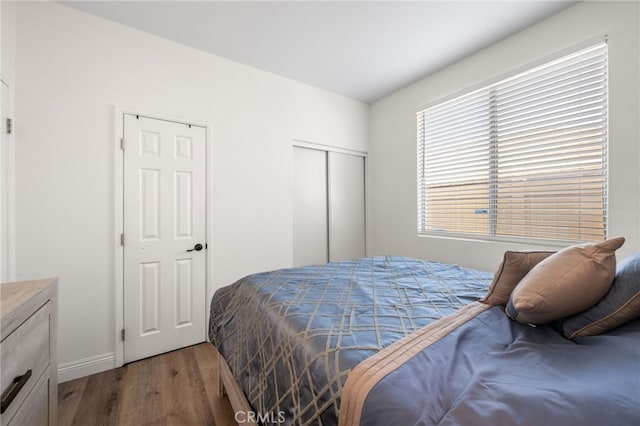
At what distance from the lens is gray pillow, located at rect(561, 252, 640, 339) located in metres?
0.80

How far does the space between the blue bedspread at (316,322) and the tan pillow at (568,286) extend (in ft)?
1.00

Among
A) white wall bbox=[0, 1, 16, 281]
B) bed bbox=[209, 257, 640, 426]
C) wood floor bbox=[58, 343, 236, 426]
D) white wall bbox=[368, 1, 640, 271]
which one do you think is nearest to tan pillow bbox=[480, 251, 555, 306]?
bed bbox=[209, 257, 640, 426]

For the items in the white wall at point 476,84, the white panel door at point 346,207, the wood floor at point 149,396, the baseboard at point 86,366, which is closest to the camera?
the wood floor at point 149,396

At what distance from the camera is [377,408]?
607mm

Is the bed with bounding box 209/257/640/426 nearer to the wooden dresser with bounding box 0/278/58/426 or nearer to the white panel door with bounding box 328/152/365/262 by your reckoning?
the wooden dresser with bounding box 0/278/58/426

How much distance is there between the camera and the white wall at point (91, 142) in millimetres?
1820

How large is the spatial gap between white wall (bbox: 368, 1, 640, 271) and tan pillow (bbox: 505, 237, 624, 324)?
4.63ft

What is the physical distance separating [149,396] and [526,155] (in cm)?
344

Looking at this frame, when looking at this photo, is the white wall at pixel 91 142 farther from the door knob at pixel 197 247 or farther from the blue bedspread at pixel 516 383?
the blue bedspread at pixel 516 383

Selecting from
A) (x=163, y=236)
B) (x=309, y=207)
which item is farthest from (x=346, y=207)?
(x=163, y=236)

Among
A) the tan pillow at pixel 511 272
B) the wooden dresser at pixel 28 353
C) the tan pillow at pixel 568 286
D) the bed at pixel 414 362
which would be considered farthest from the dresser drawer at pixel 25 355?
the tan pillow at pixel 511 272

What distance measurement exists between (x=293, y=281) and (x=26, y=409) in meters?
1.09

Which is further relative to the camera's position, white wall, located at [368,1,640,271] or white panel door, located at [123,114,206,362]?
white panel door, located at [123,114,206,362]

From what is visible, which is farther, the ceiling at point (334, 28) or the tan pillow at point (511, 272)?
the ceiling at point (334, 28)
